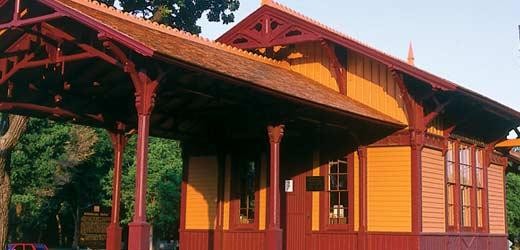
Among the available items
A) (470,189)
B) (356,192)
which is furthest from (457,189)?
(356,192)

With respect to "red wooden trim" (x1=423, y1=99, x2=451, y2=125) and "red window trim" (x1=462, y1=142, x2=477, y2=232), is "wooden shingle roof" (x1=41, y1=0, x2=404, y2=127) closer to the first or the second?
"red wooden trim" (x1=423, y1=99, x2=451, y2=125)

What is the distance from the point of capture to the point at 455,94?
1512 cm

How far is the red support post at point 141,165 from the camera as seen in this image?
10.1m

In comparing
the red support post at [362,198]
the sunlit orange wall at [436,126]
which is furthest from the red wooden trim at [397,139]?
the sunlit orange wall at [436,126]

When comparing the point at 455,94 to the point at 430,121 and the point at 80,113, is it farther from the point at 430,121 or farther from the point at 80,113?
the point at 80,113

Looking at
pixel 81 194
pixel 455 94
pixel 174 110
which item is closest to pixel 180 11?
pixel 174 110

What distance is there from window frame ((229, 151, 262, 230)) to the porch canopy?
1.90ft

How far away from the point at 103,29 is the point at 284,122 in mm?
4464

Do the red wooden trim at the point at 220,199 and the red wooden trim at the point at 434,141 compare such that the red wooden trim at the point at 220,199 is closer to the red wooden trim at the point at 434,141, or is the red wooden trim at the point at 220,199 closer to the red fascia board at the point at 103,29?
the red wooden trim at the point at 434,141

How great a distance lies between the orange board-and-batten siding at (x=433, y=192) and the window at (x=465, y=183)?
1.21 m

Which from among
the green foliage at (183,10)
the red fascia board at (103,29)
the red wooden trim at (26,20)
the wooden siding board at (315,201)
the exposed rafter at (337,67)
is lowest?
the wooden siding board at (315,201)

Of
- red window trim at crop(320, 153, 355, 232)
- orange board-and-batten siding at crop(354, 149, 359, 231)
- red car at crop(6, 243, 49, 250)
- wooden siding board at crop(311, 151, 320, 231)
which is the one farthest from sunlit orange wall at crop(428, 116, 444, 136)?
red car at crop(6, 243, 49, 250)

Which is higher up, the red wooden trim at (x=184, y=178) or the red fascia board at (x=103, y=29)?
the red fascia board at (x=103, y=29)

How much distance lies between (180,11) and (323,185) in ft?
41.1
